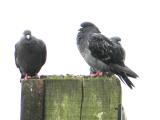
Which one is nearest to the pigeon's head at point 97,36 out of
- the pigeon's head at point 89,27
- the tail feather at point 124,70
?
the pigeon's head at point 89,27

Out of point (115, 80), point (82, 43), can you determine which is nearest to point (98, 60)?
point (82, 43)

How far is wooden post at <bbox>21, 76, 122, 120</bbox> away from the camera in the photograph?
4031 millimetres

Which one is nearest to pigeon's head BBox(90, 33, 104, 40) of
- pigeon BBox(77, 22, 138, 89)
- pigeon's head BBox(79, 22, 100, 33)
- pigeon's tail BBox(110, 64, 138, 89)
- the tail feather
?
pigeon BBox(77, 22, 138, 89)

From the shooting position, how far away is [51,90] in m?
4.08

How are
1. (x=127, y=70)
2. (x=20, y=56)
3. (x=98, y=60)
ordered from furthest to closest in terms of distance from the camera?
(x=20, y=56) < (x=98, y=60) < (x=127, y=70)

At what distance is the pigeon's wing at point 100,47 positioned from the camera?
31.7ft

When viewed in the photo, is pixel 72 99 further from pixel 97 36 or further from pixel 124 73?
pixel 97 36

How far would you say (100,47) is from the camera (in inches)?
396

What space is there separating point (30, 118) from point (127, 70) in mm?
4590

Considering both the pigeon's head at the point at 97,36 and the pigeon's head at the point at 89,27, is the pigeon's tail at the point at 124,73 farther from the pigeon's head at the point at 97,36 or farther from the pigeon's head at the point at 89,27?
the pigeon's head at the point at 89,27

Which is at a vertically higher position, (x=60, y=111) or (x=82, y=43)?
(x=82, y=43)


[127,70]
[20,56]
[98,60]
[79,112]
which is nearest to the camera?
[79,112]

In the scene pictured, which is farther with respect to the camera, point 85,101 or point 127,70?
point 127,70

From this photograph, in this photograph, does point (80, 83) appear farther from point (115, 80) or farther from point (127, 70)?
point (127, 70)
